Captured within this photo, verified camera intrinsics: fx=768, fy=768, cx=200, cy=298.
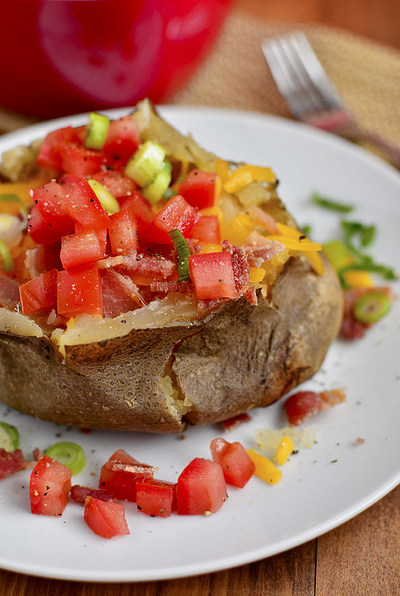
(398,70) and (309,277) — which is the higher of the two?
(309,277)

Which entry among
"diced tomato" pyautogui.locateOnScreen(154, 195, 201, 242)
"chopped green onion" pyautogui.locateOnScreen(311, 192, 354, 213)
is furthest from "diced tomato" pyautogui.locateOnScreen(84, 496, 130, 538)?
"chopped green onion" pyautogui.locateOnScreen(311, 192, 354, 213)

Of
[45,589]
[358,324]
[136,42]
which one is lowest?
[358,324]

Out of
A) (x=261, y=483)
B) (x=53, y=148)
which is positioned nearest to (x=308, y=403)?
(x=261, y=483)

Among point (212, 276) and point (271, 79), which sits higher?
point (212, 276)

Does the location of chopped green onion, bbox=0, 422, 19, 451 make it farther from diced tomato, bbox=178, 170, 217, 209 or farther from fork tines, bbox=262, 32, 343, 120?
fork tines, bbox=262, 32, 343, 120

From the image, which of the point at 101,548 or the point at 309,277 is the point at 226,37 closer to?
the point at 309,277

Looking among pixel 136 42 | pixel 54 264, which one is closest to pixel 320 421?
pixel 54 264

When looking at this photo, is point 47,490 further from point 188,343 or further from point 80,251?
point 80,251
